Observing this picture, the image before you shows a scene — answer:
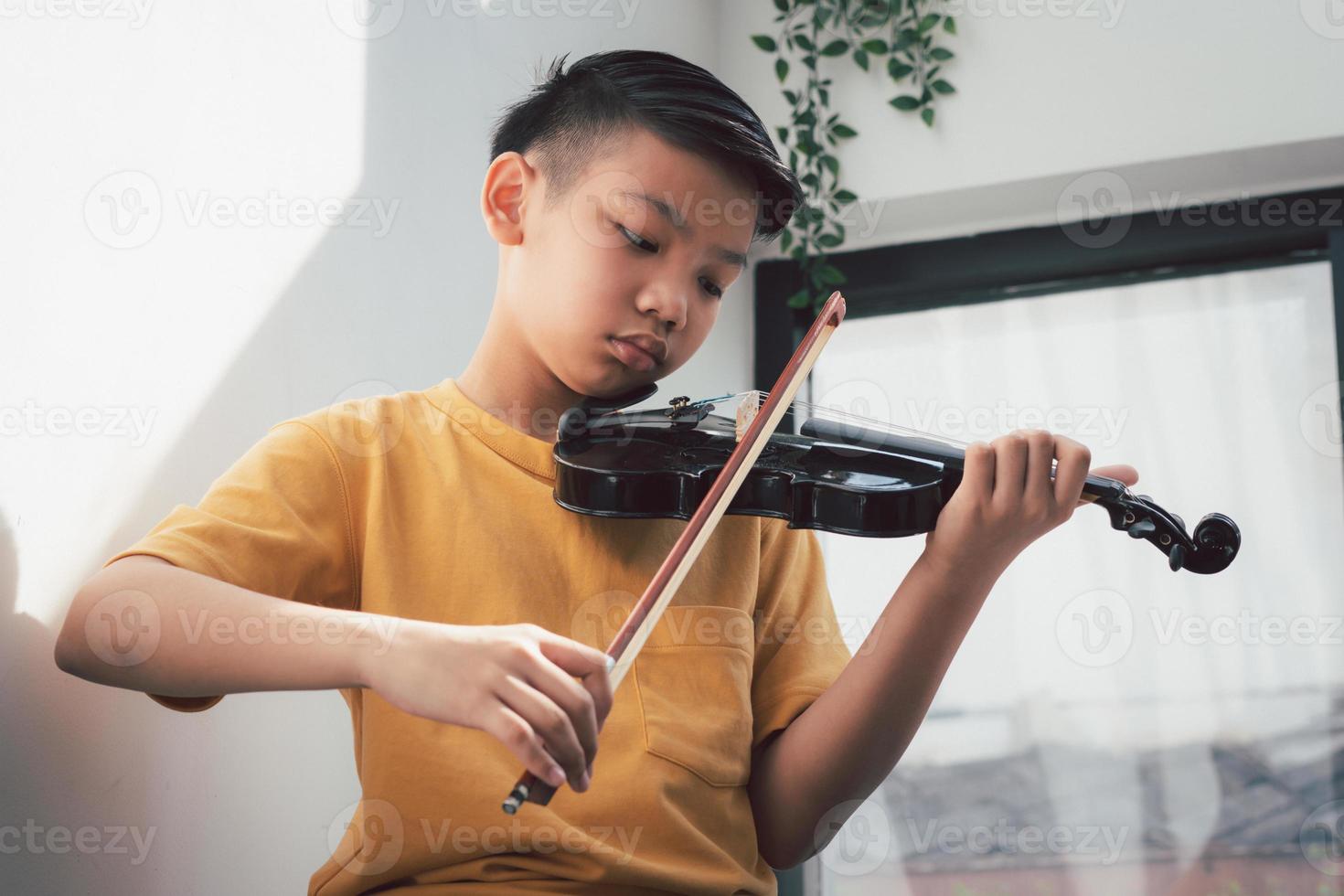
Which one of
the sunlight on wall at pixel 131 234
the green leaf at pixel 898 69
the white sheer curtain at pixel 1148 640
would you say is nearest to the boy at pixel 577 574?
the sunlight on wall at pixel 131 234

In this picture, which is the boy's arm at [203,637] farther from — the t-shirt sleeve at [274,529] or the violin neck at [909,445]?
the violin neck at [909,445]

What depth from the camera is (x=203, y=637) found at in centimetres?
73

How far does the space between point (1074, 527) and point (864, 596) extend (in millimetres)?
342

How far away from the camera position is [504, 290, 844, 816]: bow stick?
62cm

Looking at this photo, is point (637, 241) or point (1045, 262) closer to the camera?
point (637, 241)

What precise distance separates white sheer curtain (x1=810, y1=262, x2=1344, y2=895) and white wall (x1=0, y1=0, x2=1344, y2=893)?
1.02 feet

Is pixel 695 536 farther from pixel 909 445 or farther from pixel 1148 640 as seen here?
pixel 1148 640

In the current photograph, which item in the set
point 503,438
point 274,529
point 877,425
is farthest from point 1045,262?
point 274,529

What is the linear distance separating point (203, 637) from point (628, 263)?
1.45ft

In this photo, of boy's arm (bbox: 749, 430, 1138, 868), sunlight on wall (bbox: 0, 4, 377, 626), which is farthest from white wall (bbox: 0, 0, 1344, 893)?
boy's arm (bbox: 749, 430, 1138, 868)

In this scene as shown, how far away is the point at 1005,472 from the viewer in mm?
965

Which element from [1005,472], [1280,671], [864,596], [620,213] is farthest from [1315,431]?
[620,213]

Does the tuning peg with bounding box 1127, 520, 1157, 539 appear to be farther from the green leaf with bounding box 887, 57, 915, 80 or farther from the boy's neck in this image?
the green leaf with bounding box 887, 57, 915, 80

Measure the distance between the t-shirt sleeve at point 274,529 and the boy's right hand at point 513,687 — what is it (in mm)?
160
